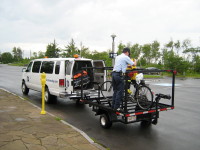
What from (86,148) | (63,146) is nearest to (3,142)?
(63,146)

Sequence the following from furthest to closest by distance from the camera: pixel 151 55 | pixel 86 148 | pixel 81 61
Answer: pixel 151 55, pixel 81 61, pixel 86 148

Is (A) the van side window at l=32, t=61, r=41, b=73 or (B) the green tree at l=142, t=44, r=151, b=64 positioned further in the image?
(B) the green tree at l=142, t=44, r=151, b=64

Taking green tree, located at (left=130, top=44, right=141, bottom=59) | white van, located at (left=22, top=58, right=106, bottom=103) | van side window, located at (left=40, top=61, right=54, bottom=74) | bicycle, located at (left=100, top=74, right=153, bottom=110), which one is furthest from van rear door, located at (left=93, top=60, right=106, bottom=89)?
green tree, located at (left=130, top=44, right=141, bottom=59)

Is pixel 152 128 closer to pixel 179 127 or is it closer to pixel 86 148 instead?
pixel 179 127

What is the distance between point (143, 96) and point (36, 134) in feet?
10.5

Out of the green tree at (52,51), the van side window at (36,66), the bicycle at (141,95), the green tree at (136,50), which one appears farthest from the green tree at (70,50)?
the bicycle at (141,95)

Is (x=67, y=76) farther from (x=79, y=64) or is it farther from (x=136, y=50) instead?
(x=136, y=50)

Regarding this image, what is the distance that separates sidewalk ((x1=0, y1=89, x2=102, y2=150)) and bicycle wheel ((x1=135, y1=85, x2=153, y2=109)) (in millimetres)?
2101

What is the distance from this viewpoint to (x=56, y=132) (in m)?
5.15

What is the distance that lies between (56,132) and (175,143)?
9.59 ft

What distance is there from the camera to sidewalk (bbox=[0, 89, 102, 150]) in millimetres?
4262

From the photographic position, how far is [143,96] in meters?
6.16

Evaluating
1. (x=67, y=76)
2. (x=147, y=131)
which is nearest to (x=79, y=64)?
(x=67, y=76)

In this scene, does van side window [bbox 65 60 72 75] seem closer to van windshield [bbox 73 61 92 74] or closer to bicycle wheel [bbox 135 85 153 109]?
van windshield [bbox 73 61 92 74]
